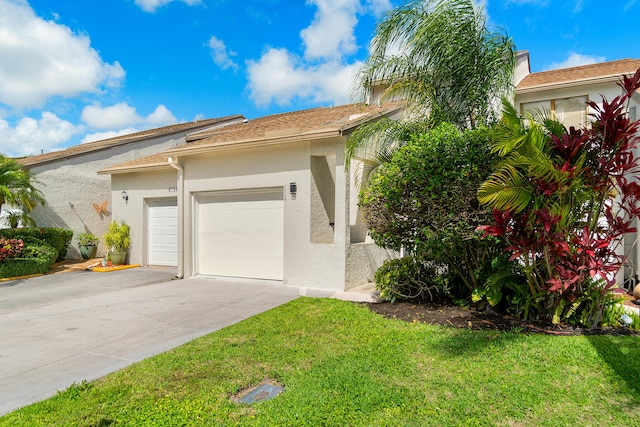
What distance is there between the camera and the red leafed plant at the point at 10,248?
425 inches

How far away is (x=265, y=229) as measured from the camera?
9.87 meters

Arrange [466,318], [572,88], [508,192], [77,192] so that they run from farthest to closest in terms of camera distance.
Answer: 1. [77,192]
2. [572,88]
3. [466,318]
4. [508,192]

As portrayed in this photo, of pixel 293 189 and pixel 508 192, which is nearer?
pixel 508 192

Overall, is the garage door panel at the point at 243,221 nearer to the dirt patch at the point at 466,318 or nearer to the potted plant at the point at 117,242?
the dirt patch at the point at 466,318

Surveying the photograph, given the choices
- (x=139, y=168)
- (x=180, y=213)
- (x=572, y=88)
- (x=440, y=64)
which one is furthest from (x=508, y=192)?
(x=139, y=168)

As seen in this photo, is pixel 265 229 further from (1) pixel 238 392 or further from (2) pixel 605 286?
(2) pixel 605 286

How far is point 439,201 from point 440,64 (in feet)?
9.37

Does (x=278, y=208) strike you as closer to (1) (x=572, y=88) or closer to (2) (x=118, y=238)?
(2) (x=118, y=238)

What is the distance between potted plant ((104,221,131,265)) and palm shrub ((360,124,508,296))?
33.8ft

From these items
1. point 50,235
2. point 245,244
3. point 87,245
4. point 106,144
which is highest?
point 106,144

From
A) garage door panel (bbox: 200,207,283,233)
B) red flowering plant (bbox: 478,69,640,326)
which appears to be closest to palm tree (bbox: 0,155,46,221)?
garage door panel (bbox: 200,207,283,233)

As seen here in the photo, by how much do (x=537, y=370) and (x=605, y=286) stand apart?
216 centimetres

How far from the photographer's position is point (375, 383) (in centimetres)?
368

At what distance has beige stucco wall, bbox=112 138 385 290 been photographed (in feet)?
28.2
